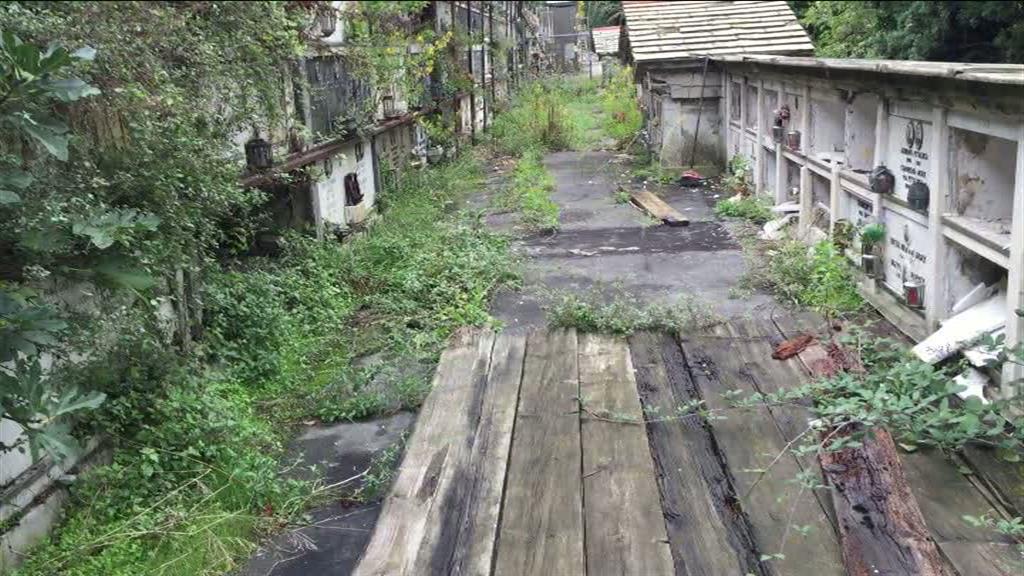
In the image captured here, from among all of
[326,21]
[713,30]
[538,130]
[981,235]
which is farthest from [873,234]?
[538,130]

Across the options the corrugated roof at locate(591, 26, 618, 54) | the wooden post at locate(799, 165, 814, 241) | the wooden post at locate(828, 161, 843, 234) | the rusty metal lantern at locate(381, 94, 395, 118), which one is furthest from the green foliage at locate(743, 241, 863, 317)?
the corrugated roof at locate(591, 26, 618, 54)

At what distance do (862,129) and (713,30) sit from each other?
9.09 m

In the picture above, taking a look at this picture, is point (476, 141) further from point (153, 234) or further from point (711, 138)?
point (153, 234)

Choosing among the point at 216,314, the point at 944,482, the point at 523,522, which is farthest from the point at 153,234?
the point at 944,482

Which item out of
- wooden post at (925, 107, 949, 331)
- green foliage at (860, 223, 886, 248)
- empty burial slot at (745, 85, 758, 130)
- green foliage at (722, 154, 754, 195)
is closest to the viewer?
wooden post at (925, 107, 949, 331)

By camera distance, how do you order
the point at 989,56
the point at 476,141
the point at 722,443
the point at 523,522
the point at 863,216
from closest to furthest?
the point at 523,522
the point at 722,443
the point at 863,216
the point at 989,56
the point at 476,141

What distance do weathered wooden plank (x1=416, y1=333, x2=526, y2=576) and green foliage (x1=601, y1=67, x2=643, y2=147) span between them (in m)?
15.6

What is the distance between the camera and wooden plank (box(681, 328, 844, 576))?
13.3 ft

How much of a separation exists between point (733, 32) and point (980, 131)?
11689mm

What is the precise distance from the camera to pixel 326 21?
1067 centimetres

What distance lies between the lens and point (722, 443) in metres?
5.21

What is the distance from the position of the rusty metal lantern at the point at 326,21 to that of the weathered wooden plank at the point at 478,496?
19.4 feet

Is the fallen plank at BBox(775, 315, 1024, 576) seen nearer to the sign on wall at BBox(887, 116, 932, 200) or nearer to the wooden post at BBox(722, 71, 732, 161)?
the sign on wall at BBox(887, 116, 932, 200)

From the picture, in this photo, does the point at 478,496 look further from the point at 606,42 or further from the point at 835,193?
the point at 606,42
